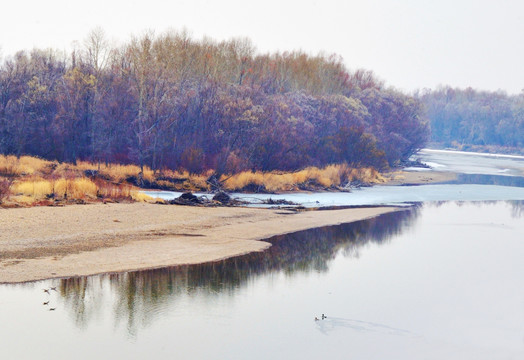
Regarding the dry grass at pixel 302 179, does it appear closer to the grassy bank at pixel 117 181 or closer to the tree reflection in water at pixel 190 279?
the grassy bank at pixel 117 181

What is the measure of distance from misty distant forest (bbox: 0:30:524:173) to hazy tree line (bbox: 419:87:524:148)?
7142cm

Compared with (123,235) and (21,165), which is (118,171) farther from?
(123,235)

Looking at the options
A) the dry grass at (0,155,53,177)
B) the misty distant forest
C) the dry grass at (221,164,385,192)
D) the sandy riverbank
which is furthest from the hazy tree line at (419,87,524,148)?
the sandy riverbank

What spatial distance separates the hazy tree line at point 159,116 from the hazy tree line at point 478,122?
73045 millimetres

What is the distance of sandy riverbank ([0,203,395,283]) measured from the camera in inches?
711

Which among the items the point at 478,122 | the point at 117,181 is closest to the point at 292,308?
the point at 117,181

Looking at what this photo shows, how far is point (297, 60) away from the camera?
67.9 meters

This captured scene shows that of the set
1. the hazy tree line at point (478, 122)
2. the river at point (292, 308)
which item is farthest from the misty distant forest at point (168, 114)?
the hazy tree line at point (478, 122)

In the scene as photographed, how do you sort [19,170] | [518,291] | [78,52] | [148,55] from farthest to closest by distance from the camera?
1. [78,52]
2. [148,55]
3. [19,170]
4. [518,291]

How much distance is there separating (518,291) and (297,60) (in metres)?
51.9

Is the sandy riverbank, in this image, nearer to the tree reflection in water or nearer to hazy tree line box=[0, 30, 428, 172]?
the tree reflection in water

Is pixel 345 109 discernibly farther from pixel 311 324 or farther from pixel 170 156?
pixel 311 324

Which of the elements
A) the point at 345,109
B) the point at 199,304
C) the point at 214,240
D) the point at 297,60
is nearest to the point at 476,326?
the point at 199,304

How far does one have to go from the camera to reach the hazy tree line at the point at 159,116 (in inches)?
1550
